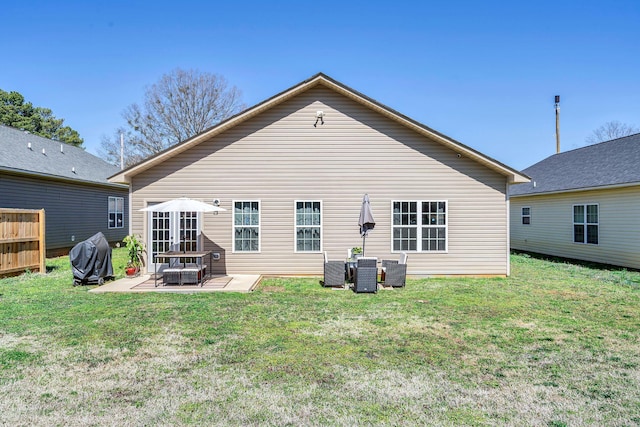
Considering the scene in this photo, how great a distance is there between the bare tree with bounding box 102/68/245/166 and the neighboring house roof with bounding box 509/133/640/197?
21.1 metres

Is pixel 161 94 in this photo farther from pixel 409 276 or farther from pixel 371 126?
pixel 409 276

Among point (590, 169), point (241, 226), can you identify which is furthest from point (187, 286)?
point (590, 169)

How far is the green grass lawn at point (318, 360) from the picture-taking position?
130 inches

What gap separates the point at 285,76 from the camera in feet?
73.1

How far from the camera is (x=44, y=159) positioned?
16266 mm

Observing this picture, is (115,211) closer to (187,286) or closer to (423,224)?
(187,286)

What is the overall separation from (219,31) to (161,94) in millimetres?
15474

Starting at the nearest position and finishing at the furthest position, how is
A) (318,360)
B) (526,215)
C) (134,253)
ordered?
(318,360) → (134,253) → (526,215)

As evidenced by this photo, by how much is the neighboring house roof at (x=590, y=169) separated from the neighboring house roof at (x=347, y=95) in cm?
475

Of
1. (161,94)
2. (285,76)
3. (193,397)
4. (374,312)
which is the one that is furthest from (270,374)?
(161,94)

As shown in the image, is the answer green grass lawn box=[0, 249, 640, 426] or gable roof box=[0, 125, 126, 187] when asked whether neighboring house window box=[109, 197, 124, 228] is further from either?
green grass lawn box=[0, 249, 640, 426]

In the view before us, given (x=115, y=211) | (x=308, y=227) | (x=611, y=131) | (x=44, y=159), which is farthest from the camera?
(x=611, y=131)

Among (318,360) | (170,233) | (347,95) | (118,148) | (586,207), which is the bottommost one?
(318,360)

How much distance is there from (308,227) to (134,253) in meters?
4.79
